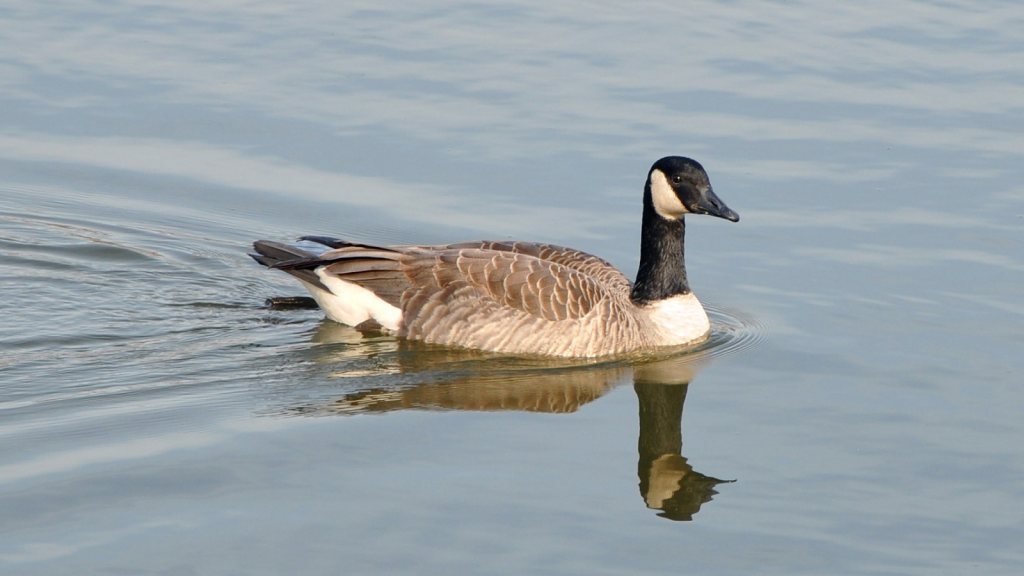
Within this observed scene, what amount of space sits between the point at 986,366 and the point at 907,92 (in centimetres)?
658

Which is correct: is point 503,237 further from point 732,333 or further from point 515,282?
point 732,333

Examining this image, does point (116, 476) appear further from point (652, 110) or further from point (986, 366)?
point (652, 110)

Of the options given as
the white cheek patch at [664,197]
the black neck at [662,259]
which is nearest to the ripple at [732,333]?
the black neck at [662,259]

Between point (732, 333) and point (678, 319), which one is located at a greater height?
point (678, 319)

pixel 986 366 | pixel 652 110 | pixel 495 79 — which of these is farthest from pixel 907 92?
pixel 986 366

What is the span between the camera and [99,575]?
7184 mm

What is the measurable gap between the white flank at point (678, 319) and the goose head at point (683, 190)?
77 cm

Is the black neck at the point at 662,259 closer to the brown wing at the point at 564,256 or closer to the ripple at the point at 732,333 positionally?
the brown wing at the point at 564,256

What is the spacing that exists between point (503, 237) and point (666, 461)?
14.4ft

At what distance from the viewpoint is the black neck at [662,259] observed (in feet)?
38.5

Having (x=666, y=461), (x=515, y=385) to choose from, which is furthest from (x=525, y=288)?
(x=666, y=461)

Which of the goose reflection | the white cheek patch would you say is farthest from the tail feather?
the white cheek patch

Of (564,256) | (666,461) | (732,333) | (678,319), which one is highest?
(564,256)

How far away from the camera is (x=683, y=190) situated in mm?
11461
